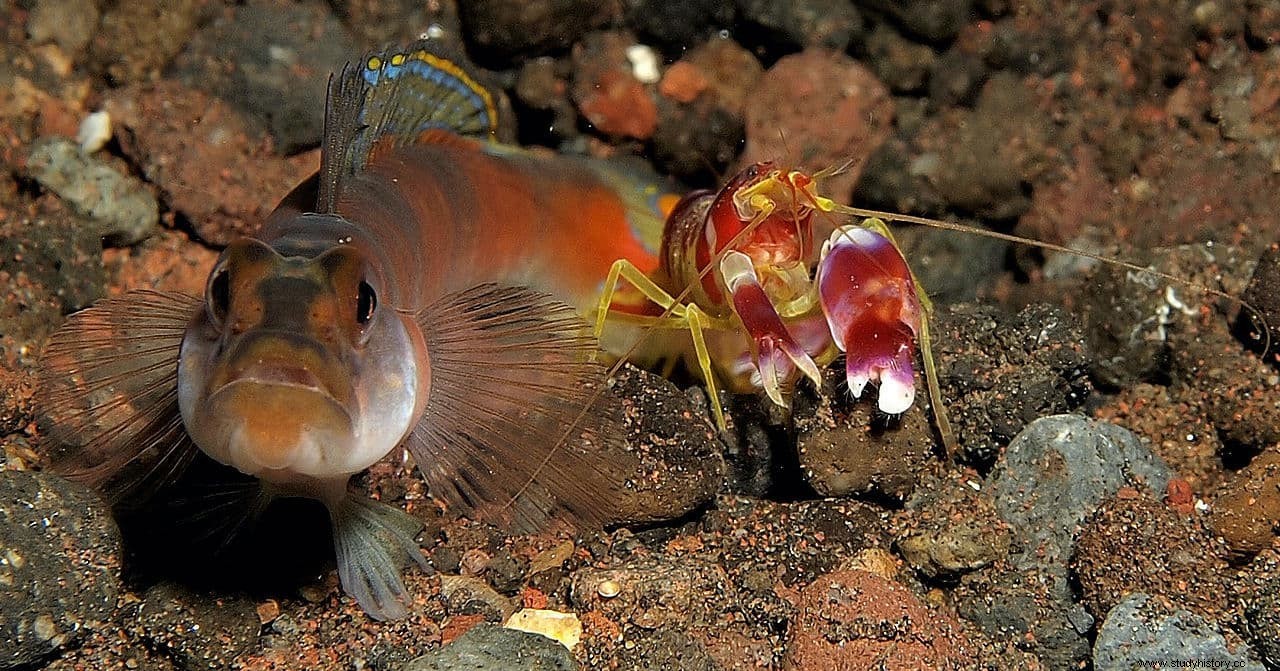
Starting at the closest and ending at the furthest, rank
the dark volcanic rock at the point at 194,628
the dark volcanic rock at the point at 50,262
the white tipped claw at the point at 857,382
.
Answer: the dark volcanic rock at the point at 194,628 → the white tipped claw at the point at 857,382 → the dark volcanic rock at the point at 50,262

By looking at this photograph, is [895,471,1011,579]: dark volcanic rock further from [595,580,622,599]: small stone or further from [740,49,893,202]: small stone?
[740,49,893,202]: small stone

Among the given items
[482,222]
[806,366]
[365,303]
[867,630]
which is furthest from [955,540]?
[482,222]

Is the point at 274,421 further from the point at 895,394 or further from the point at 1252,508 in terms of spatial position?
the point at 1252,508

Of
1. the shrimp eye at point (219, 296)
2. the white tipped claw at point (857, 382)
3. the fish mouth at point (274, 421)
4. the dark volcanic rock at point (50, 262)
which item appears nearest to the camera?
the fish mouth at point (274, 421)

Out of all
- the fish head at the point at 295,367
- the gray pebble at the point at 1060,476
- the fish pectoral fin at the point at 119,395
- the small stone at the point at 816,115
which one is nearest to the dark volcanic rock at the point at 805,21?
the small stone at the point at 816,115

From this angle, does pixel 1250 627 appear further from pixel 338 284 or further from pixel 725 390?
pixel 338 284

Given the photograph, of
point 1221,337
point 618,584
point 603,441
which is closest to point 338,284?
point 603,441

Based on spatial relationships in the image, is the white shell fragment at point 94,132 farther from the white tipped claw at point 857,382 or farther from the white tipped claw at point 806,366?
the white tipped claw at point 857,382
